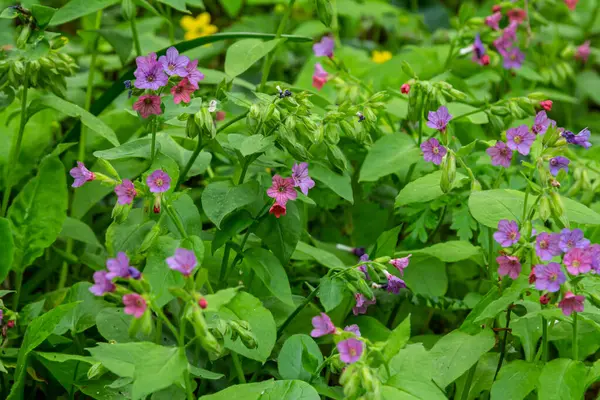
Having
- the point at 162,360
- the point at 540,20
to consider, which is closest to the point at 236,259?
the point at 162,360

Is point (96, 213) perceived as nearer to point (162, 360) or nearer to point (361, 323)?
point (361, 323)

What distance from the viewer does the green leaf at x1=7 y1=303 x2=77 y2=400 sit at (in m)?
1.55

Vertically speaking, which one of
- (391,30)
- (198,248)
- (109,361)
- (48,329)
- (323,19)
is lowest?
(391,30)

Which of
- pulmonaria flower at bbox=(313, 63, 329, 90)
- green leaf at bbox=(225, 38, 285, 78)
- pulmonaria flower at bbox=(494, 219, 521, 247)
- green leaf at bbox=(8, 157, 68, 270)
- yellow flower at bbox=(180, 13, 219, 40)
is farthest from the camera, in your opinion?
yellow flower at bbox=(180, 13, 219, 40)

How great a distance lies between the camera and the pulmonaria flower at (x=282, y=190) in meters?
1.55

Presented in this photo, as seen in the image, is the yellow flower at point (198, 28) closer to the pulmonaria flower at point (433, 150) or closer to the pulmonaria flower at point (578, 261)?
the pulmonaria flower at point (433, 150)

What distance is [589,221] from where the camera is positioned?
5.16 feet

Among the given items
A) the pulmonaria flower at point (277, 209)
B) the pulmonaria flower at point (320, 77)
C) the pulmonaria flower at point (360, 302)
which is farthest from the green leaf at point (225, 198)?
the pulmonaria flower at point (320, 77)

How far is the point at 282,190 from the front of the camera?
1556 mm

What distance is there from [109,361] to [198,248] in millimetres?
237

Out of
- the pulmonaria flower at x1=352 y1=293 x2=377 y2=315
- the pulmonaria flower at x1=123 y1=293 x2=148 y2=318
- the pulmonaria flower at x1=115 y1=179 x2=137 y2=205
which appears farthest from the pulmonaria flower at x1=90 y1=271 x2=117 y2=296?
the pulmonaria flower at x1=352 y1=293 x2=377 y2=315

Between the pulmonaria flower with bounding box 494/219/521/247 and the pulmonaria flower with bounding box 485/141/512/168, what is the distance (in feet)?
0.68

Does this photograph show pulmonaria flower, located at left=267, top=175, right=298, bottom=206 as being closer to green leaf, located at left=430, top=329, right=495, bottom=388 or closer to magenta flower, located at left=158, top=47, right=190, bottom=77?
magenta flower, located at left=158, top=47, right=190, bottom=77

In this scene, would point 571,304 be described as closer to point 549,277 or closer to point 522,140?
point 549,277
